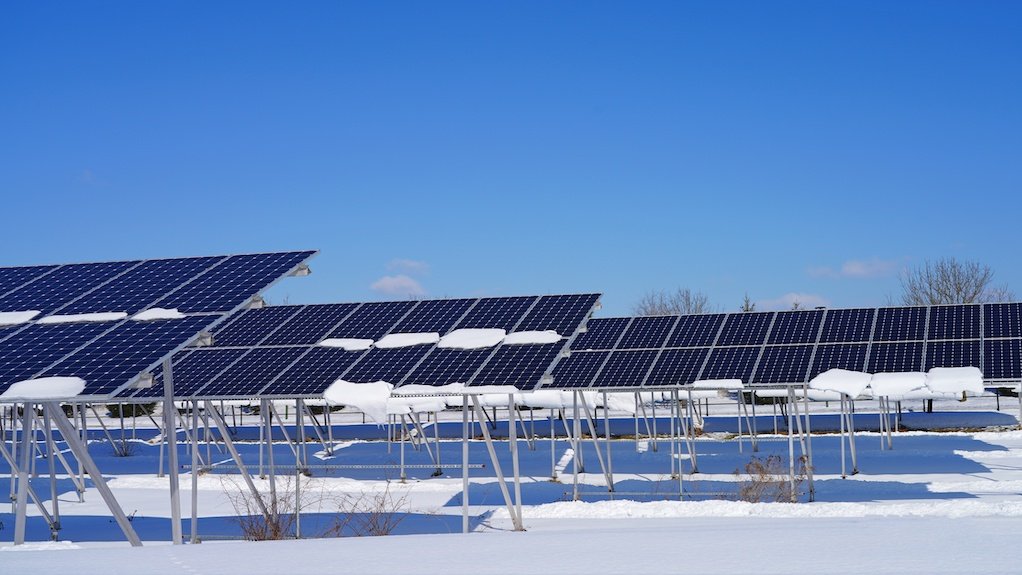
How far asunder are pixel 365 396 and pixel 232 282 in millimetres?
2953

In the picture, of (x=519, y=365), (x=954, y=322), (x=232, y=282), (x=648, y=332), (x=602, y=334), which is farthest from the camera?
(x=602, y=334)

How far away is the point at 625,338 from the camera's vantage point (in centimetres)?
3053

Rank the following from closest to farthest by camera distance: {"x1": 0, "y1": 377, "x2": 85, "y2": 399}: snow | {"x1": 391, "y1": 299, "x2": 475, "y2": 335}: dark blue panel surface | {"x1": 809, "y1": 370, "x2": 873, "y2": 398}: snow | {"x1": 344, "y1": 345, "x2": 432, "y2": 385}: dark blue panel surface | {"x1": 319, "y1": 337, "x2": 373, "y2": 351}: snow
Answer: {"x1": 0, "y1": 377, "x2": 85, "y2": 399}: snow → {"x1": 344, "y1": 345, "x2": 432, "y2": 385}: dark blue panel surface → {"x1": 391, "y1": 299, "x2": 475, "y2": 335}: dark blue panel surface → {"x1": 319, "y1": 337, "x2": 373, "y2": 351}: snow → {"x1": 809, "y1": 370, "x2": 873, "y2": 398}: snow

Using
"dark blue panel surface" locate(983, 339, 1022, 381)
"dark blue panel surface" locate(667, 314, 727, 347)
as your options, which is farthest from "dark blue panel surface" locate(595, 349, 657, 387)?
"dark blue panel surface" locate(983, 339, 1022, 381)

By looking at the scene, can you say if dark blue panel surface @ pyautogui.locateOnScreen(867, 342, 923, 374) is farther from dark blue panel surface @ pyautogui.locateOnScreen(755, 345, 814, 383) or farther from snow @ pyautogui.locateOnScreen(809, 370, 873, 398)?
dark blue panel surface @ pyautogui.locateOnScreen(755, 345, 814, 383)

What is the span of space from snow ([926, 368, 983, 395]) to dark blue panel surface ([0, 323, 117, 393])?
55.8 feet

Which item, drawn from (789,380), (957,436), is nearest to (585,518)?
(789,380)

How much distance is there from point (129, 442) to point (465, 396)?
90.1ft

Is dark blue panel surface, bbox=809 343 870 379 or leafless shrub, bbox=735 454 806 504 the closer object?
leafless shrub, bbox=735 454 806 504

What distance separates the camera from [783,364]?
25.4 metres

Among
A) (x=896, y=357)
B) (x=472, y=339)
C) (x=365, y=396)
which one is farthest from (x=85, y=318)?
(x=896, y=357)

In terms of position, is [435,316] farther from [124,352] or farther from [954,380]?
A: [954,380]

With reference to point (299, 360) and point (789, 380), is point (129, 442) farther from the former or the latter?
Answer: point (789, 380)

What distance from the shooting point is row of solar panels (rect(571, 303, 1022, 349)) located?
27.1 m
